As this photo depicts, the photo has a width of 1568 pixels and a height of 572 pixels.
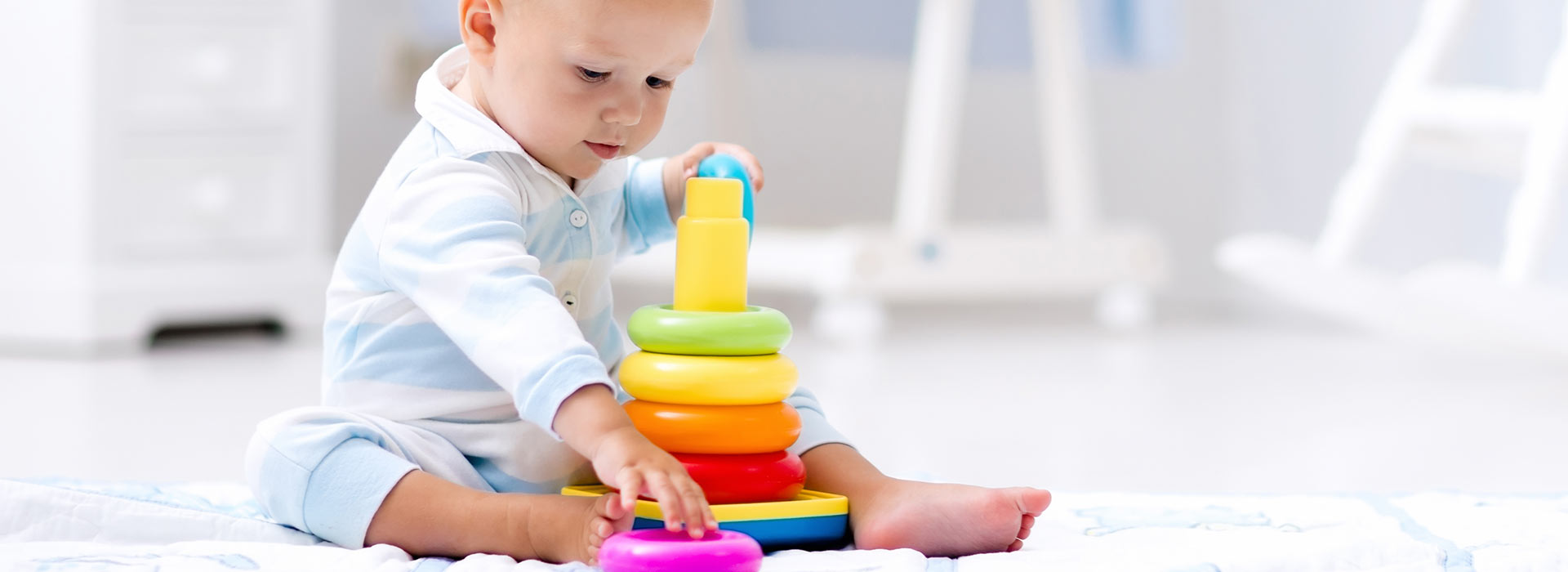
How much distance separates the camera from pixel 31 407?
4.67 feet

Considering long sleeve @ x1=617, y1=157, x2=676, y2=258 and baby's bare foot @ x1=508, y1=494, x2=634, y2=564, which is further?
long sleeve @ x1=617, y1=157, x2=676, y2=258

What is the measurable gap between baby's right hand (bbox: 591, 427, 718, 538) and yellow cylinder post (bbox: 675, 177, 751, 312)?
0.39ft

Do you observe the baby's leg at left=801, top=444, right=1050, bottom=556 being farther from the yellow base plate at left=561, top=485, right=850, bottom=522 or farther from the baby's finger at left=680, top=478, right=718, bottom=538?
the baby's finger at left=680, top=478, right=718, bottom=538

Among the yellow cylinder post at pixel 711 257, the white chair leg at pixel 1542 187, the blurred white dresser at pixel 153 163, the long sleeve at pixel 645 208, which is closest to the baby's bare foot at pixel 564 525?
the yellow cylinder post at pixel 711 257

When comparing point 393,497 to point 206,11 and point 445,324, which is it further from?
point 206,11

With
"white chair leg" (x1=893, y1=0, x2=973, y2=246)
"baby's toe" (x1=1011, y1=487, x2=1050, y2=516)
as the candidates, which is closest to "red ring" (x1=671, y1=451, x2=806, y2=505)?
"baby's toe" (x1=1011, y1=487, x2=1050, y2=516)

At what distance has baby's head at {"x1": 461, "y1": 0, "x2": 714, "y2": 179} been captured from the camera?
71 centimetres

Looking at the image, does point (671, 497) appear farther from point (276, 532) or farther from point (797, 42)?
point (797, 42)

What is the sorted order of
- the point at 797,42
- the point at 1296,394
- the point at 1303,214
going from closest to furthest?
the point at 1296,394, the point at 797,42, the point at 1303,214

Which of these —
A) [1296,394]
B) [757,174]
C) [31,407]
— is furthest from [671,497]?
[1296,394]

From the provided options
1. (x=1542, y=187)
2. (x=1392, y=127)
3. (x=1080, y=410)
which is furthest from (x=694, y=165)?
(x=1392, y=127)

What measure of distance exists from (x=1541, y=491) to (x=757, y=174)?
24.0 inches

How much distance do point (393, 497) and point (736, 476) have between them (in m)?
0.15

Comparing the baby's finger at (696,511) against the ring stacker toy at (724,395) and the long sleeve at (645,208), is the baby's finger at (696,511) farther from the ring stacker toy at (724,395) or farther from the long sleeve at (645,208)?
A: the long sleeve at (645,208)
